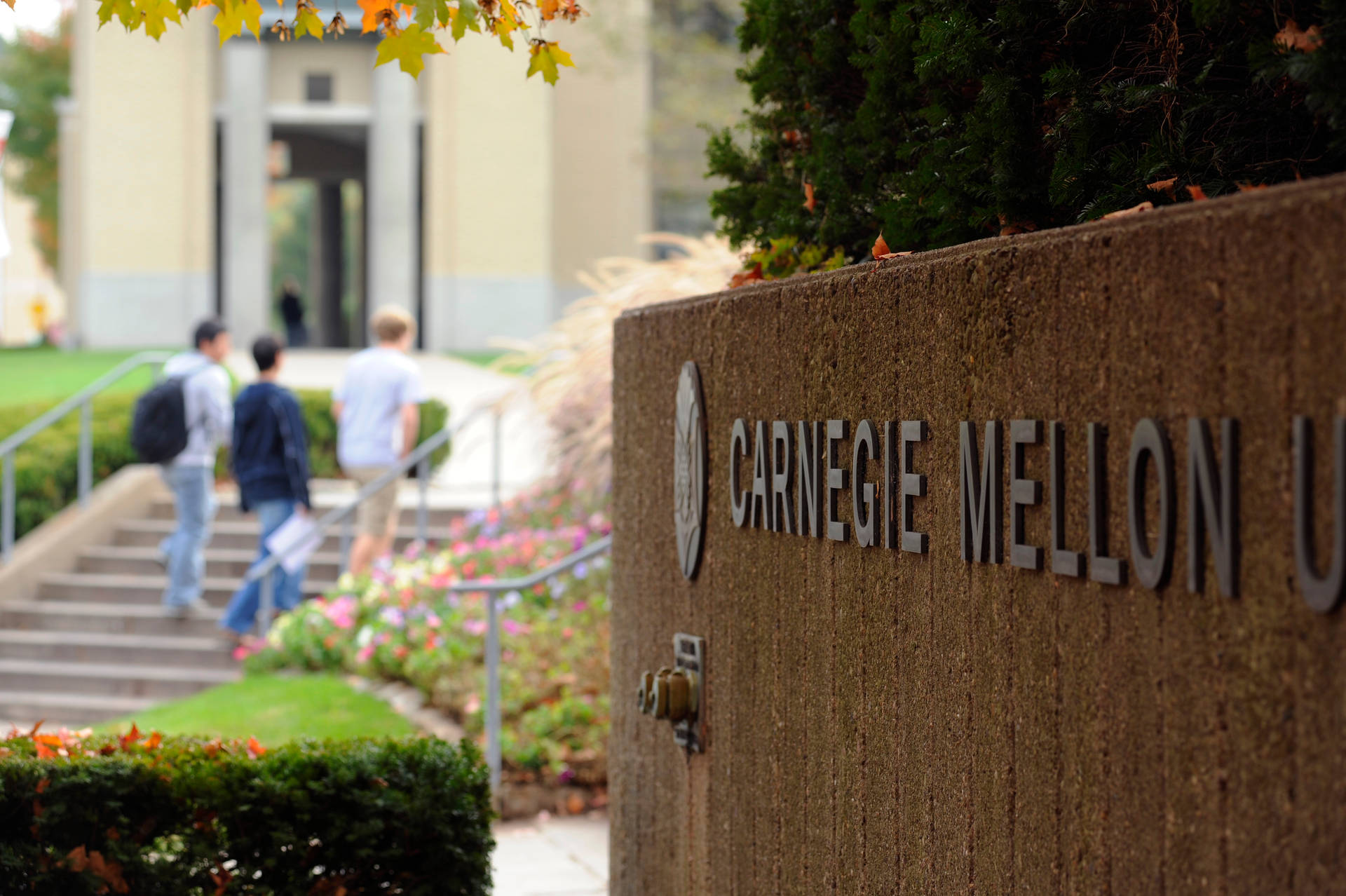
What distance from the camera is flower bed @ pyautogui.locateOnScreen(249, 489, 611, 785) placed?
6812mm

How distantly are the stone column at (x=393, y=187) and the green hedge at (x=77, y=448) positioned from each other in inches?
Result: 506

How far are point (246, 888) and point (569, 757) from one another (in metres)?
2.87

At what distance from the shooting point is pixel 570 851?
604cm

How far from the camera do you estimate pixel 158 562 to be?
10852 millimetres

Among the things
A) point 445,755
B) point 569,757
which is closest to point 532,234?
point 569,757

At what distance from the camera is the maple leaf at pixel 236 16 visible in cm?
337

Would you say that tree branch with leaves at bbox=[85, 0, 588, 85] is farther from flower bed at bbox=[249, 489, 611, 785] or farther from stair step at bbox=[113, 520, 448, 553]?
stair step at bbox=[113, 520, 448, 553]

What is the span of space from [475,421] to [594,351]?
19.3ft

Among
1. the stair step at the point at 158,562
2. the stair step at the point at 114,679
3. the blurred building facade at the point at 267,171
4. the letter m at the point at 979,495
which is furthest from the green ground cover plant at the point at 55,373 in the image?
the letter m at the point at 979,495

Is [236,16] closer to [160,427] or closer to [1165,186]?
[1165,186]

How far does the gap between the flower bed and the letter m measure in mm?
4448

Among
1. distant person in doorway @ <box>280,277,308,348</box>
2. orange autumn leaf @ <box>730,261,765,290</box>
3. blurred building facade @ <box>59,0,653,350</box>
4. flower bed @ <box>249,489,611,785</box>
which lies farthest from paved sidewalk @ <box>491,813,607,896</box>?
distant person in doorway @ <box>280,277,308,348</box>

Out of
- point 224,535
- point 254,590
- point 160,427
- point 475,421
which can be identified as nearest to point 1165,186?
point 254,590

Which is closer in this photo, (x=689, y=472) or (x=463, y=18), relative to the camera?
(x=463, y=18)
